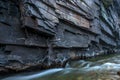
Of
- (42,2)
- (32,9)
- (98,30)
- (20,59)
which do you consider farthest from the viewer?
(98,30)

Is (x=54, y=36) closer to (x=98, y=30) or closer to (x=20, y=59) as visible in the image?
(x=20, y=59)

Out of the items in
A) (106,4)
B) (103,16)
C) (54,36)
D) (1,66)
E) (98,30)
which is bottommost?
(1,66)

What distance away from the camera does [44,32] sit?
1145 cm

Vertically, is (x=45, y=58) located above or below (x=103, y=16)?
below

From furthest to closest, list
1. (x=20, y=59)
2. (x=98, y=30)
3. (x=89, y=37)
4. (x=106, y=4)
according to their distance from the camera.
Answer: (x=106, y=4) < (x=98, y=30) < (x=89, y=37) < (x=20, y=59)

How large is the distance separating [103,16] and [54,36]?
9.00 metres

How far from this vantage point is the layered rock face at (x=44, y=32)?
10188 millimetres

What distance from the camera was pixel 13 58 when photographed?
33.1 ft

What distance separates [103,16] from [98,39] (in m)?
2.42

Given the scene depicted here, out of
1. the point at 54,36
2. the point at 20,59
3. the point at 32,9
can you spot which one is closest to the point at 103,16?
the point at 54,36

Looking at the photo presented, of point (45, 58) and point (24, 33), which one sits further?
point (45, 58)

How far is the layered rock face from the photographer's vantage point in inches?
401

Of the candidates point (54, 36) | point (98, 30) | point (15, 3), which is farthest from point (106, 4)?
point (15, 3)

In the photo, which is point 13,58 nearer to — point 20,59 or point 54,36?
point 20,59
